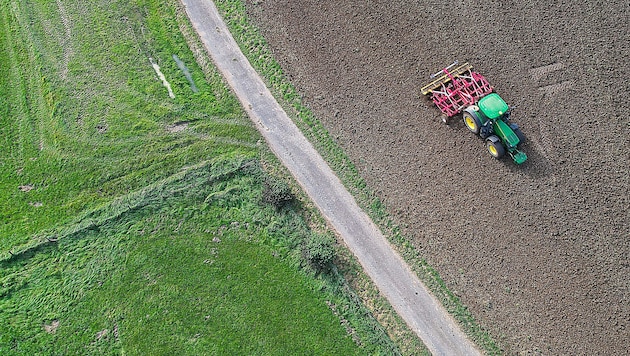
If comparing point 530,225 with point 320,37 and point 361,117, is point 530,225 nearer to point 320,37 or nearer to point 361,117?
point 361,117

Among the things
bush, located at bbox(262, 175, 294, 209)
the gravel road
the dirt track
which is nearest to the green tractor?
the dirt track

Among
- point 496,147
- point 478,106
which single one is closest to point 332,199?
point 496,147

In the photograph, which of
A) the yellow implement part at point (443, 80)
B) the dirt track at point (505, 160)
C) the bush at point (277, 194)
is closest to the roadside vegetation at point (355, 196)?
the dirt track at point (505, 160)

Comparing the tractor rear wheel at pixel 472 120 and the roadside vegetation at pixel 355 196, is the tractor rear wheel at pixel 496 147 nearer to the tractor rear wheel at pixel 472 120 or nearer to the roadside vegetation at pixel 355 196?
the tractor rear wheel at pixel 472 120

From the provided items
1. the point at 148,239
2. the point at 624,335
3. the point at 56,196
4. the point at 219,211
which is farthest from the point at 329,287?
the point at 56,196

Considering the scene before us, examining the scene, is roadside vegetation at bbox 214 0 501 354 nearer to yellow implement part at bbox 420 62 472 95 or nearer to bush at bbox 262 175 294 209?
bush at bbox 262 175 294 209

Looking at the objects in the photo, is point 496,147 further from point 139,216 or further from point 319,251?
point 139,216
